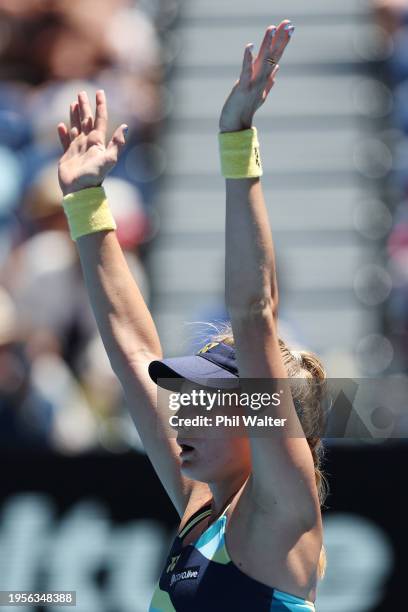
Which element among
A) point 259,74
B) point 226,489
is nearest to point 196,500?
point 226,489

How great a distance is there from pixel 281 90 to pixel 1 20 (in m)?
2.00

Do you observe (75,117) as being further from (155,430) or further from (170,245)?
(170,245)

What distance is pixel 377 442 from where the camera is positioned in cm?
488

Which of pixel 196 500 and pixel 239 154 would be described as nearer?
pixel 239 154

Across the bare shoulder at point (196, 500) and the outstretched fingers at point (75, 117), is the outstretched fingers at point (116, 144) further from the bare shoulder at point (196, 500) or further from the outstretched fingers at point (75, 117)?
the bare shoulder at point (196, 500)

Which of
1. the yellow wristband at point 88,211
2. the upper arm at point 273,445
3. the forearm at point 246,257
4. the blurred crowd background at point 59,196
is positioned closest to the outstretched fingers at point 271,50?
the forearm at point 246,257

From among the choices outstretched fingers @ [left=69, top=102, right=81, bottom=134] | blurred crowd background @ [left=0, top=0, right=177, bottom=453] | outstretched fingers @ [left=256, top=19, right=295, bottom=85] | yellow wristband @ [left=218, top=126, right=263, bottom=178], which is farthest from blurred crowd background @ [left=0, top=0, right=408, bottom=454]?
outstretched fingers @ [left=256, top=19, right=295, bottom=85]

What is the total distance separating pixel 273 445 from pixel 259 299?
0.29 m

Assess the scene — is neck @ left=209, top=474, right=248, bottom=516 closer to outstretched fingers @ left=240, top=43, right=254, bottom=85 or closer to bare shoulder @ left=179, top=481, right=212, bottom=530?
bare shoulder @ left=179, top=481, right=212, bottom=530

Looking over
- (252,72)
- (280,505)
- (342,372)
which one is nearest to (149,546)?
(342,372)

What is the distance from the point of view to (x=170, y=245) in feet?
23.2

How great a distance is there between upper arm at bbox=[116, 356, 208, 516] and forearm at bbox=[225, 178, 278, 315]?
74 centimetres

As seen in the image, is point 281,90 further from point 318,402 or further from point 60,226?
point 318,402

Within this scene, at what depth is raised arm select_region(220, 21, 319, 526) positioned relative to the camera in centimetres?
222
